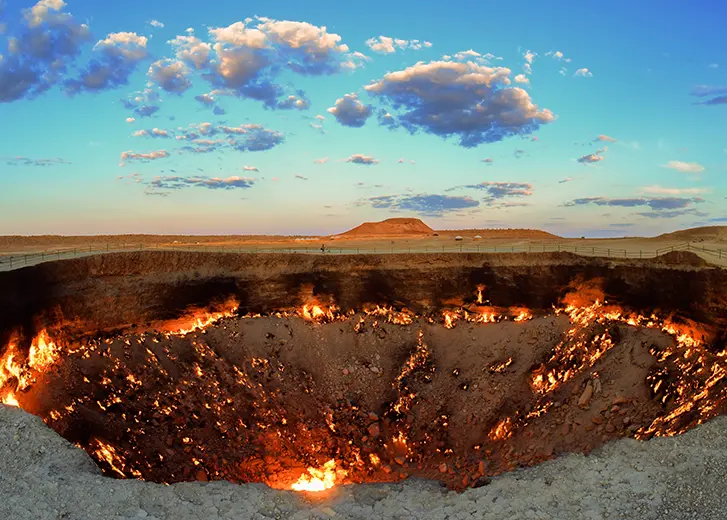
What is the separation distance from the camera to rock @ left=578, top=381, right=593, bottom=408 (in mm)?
21625

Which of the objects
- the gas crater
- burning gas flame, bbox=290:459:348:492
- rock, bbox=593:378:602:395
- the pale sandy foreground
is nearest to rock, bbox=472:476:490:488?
the gas crater

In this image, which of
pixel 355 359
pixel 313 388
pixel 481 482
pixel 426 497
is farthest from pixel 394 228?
pixel 426 497

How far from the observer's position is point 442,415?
24625 millimetres

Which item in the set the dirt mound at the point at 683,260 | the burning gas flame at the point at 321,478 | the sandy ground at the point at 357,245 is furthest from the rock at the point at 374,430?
the dirt mound at the point at 683,260

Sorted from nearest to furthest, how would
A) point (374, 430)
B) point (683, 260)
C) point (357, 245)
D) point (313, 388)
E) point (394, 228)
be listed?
point (374, 430) < point (683, 260) < point (313, 388) < point (357, 245) < point (394, 228)

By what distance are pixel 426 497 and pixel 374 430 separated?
22.2 feet

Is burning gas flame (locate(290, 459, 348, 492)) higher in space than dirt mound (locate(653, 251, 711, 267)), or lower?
lower

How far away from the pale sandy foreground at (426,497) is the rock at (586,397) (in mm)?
4073

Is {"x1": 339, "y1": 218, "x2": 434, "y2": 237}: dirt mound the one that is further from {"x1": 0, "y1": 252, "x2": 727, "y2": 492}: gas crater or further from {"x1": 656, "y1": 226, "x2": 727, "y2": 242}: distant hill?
{"x1": 0, "y1": 252, "x2": 727, "y2": 492}: gas crater

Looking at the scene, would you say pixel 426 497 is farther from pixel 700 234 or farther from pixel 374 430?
pixel 700 234

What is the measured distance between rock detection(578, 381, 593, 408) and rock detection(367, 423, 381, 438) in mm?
9695

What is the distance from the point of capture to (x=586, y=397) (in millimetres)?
21906

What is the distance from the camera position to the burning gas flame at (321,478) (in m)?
22.2

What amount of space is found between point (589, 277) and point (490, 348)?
285 inches
